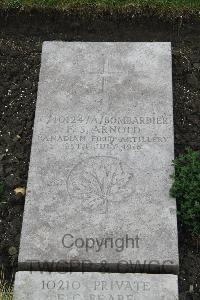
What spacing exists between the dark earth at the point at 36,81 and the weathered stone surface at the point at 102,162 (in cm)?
30

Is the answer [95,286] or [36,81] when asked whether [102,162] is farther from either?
[36,81]

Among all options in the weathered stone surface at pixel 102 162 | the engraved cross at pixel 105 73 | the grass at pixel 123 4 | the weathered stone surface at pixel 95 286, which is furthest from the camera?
the grass at pixel 123 4

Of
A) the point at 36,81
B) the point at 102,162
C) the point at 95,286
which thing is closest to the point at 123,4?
the point at 36,81

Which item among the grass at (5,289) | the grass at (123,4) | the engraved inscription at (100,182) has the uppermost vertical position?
the grass at (123,4)

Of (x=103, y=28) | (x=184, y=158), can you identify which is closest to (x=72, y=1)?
(x=103, y=28)

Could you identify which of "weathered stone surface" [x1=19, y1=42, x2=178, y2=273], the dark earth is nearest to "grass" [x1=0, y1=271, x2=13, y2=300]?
the dark earth

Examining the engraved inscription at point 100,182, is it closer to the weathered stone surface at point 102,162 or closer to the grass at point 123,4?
the weathered stone surface at point 102,162

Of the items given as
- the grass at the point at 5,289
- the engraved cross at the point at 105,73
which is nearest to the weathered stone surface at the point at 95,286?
the grass at the point at 5,289

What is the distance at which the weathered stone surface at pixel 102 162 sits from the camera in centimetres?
504

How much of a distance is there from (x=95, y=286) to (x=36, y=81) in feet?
7.77

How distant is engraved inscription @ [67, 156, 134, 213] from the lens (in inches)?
208

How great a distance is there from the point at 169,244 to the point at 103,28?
294 centimetres

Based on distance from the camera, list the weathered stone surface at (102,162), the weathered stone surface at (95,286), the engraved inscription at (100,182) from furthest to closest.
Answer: the engraved inscription at (100,182), the weathered stone surface at (102,162), the weathered stone surface at (95,286)

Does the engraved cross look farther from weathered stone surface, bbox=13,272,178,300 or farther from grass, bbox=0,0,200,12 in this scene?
weathered stone surface, bbox=13,272,178,300
